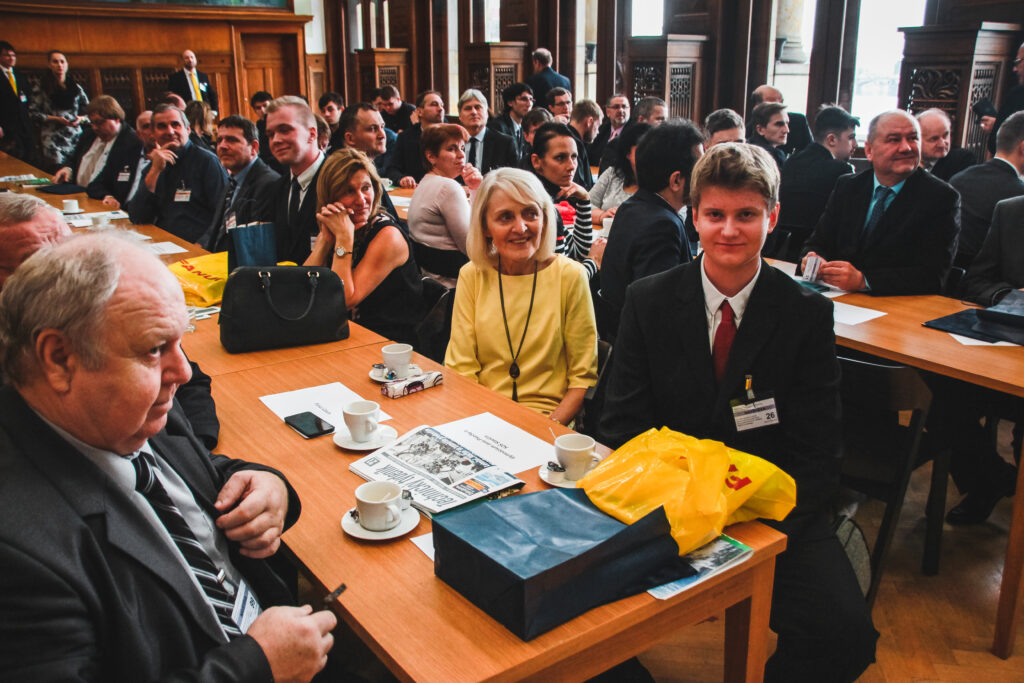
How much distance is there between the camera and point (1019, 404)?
2.98 m

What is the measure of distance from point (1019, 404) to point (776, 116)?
3.61 metres

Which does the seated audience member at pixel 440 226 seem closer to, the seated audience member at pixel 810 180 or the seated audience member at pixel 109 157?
the seated audience member at pixel 810 180

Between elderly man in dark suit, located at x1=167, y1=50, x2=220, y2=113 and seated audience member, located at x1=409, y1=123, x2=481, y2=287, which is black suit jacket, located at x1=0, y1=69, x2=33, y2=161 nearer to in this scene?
elderly man in dark suit, located at x1=167, y1=50, x2=220, y2=113

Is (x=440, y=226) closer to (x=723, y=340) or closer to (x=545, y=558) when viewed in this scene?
(x=723, y=340)

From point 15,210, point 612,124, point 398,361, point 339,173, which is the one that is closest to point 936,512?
point 398,361

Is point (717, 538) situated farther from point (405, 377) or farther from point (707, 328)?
point (405, 377)

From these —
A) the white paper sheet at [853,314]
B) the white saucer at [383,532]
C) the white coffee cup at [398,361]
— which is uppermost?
the white coffee cup at [398,361]

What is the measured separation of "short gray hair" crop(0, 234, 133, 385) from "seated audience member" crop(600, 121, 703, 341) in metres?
2.10

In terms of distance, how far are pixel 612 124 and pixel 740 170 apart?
6.53 m

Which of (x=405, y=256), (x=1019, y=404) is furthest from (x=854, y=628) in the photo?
(x=405, y=256)

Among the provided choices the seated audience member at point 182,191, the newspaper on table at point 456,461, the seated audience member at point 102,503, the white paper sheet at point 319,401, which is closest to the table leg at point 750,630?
the newspaper on table at point 456,461

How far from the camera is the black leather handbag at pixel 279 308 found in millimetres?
2729

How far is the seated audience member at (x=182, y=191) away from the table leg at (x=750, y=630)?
454 cm

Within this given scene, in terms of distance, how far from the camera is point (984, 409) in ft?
10.2
